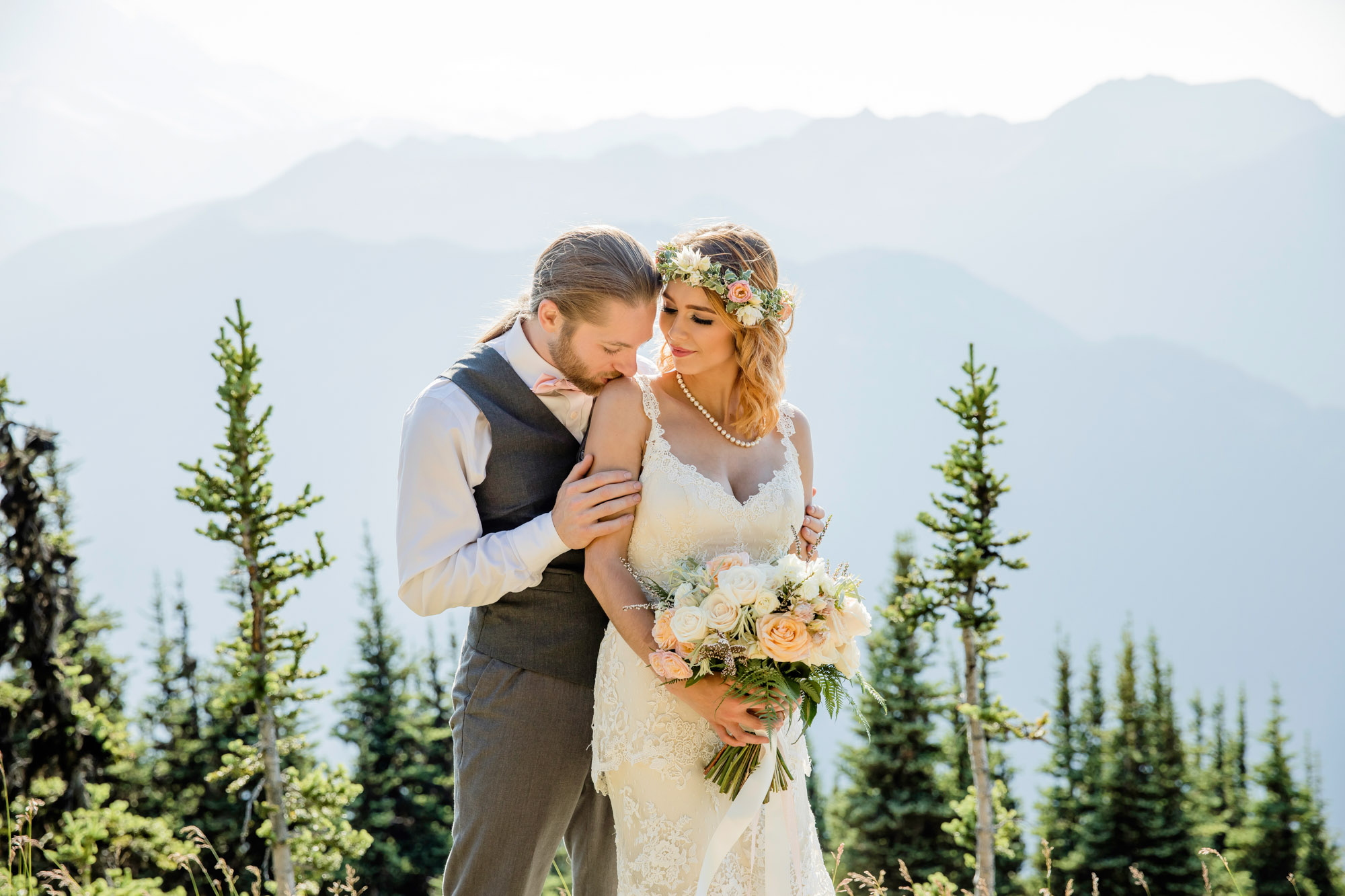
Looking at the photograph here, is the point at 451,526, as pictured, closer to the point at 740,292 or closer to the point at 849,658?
the point at 740,292

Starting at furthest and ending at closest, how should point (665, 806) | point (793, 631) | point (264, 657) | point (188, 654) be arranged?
point (188, 654)
point (264, 657)
point (665, 806)
point (793, 631)

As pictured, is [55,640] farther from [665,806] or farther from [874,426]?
[874,426]

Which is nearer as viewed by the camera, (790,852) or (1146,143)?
(790,852)

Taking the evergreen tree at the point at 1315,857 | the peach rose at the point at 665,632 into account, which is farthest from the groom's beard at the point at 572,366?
the evergreen tree at the point at 1315,857

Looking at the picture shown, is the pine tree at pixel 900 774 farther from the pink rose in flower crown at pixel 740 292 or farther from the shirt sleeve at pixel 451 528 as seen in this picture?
the shirt sleeve at pixel 451 528

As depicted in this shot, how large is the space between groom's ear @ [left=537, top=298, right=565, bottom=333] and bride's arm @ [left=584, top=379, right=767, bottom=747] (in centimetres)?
27

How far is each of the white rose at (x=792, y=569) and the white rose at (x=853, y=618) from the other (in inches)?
5.8

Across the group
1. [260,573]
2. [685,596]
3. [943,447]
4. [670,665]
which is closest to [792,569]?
[685,596]

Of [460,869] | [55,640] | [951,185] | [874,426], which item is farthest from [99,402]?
[460,869]

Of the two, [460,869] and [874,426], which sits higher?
[874,426]

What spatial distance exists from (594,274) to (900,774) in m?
24.5

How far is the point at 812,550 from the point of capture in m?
3.72

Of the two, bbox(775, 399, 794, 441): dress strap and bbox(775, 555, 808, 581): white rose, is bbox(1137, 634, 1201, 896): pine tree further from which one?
bbox(775, 555, 808, 581): white rose

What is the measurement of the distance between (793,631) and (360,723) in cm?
2815
